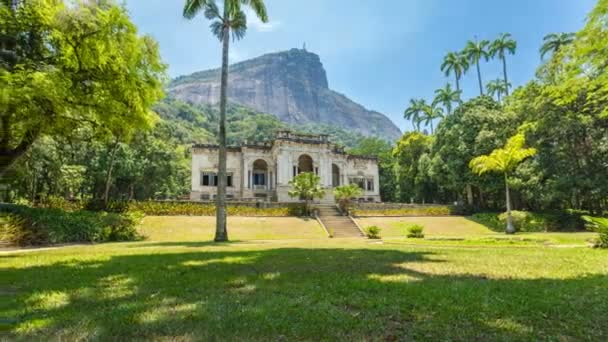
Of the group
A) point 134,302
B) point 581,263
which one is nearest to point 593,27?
point 581,263

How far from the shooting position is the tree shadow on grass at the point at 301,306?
310cm

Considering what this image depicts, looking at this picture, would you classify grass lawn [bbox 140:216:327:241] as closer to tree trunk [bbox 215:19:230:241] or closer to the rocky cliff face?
tree trunk [bbox 215:19:230:241]

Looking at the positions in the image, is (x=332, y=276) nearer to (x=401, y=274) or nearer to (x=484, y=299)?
(x=401, y=274)

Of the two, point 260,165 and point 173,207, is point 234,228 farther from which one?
point 260,165

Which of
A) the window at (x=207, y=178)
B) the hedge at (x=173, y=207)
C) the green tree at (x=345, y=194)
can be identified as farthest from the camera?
the window at (x=207, y=178)

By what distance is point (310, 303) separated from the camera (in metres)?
4.04

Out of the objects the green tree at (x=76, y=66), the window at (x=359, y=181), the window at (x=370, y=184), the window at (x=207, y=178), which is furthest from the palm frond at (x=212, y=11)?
the window at (x=370, y=184)

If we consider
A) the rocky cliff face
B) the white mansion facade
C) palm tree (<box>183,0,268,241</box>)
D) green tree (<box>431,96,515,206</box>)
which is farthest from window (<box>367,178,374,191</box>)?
the rocky cliff face

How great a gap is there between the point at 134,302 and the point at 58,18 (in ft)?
27.0

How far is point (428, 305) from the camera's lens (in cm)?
388

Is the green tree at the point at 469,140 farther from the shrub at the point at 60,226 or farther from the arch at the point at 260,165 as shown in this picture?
the shrub at the point at 60,226

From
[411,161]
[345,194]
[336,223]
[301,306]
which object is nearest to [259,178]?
[345,194]

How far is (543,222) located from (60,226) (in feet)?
108

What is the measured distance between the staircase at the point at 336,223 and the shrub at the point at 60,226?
1310 centimetres
